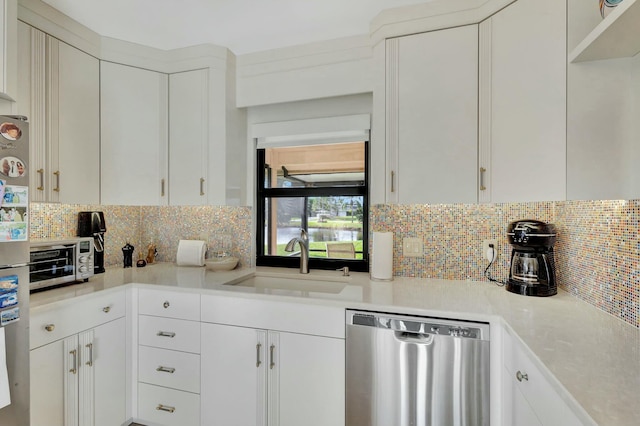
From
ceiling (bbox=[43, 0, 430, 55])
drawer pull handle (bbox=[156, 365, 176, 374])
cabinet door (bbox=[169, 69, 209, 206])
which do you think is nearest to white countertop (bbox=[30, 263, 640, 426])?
drawer pull handle (bbox=[156, 365, 176, 374])

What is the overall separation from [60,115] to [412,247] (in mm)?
2307

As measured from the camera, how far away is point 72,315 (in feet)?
5.03

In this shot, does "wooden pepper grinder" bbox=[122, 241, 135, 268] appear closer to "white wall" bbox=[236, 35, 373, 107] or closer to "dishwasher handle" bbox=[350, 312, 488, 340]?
"white wall" bbox=[236, 35, 373, 107]

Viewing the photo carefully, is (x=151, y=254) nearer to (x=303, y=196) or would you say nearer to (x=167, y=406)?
(x=167, y=406)

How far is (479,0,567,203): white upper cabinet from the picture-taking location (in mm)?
1323

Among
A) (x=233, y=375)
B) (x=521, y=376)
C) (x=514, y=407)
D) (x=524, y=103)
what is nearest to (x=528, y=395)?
(x=521, y=376)

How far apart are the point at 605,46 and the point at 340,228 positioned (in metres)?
1.66

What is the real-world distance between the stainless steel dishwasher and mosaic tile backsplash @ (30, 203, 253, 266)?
1.26 meters

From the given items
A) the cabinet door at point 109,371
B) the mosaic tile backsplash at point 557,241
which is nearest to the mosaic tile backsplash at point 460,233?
the mosaic tile backsplash at point 557,241

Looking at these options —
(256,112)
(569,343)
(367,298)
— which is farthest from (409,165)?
(256,112)

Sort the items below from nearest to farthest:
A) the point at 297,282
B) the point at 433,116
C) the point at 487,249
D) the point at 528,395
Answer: the point at 528,395, the point at 433,116, the point at 487,249, the point at 297,282

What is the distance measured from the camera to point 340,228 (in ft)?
7.54

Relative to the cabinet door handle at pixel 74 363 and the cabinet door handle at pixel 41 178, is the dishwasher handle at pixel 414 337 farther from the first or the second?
the cabinet door handle at pixel 41 178

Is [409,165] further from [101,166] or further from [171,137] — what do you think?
[101,166]
